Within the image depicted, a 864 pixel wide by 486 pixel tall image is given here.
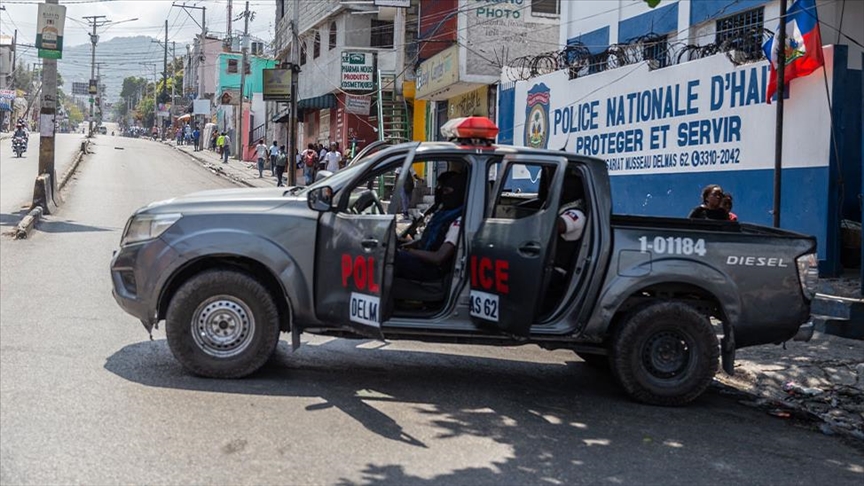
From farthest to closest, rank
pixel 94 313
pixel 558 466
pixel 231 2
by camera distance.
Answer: pixel 231 2, pixel 94 313, pixel 558 466

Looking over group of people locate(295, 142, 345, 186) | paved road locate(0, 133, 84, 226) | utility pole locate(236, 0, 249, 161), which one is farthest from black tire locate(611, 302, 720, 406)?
utility pole locate(236, 0, 249, 161)

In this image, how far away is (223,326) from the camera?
6.85 m

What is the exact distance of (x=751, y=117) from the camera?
13781 millimetres

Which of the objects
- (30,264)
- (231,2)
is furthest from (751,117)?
(231,2)

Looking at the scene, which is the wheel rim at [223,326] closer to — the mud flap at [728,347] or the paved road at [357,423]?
the paved road at [357,423]

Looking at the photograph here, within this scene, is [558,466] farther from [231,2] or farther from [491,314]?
[231,2]

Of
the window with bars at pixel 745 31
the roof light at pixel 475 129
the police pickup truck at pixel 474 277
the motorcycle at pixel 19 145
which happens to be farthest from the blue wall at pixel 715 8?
the motorcycle at pixel 19 145

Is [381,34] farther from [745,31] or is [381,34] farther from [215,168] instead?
[745,31]

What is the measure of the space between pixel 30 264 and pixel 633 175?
10490 mm

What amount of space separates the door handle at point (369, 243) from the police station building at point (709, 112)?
7.43 metres

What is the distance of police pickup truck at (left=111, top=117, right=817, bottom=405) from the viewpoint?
6711 millimetres

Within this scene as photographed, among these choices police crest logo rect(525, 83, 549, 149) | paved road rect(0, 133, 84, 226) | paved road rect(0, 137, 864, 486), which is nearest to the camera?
paved road rect(0, 137, 864, 486)

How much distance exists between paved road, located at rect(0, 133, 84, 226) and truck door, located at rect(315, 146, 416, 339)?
39.0ft

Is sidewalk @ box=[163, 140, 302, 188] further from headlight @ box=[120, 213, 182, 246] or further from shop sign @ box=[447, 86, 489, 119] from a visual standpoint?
headlight @ box=[120, 213, 182, 246]
